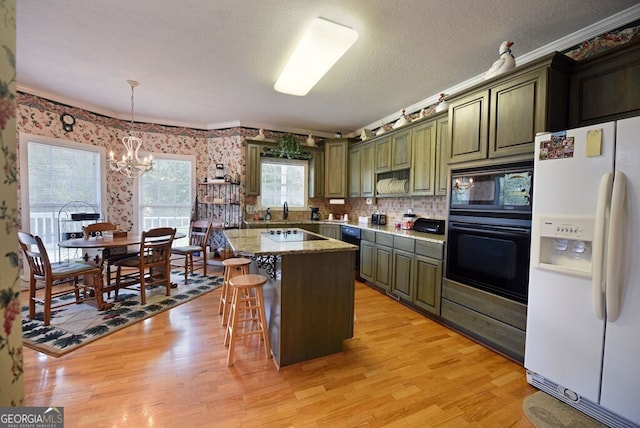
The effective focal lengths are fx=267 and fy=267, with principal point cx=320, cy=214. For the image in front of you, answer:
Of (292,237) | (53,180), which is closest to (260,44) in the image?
(292,237)

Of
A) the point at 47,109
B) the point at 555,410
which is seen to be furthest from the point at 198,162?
the point at 555,410

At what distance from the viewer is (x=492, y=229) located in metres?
2.22

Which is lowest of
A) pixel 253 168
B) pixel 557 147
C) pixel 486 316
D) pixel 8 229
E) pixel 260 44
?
pixel 486 316

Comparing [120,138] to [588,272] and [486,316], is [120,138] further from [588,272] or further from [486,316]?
[588,272]

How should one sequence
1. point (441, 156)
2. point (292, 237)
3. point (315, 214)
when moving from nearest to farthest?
point (292, 237)
point (441, 156)
point (315, 214)

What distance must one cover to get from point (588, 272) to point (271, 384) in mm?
2089

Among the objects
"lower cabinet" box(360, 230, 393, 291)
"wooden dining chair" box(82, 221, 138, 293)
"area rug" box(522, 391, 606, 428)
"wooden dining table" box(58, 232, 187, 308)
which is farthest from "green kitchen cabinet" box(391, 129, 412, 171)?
"wooden dining chair" box(82, 221, 138, 293)

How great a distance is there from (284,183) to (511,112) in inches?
153

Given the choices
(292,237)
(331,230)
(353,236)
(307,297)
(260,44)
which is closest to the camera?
(307,297)

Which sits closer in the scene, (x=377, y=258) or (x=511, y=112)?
(x=511, y=112)

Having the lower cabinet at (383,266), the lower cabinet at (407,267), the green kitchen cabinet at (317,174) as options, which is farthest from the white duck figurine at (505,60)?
the green kitchen cabinet at (317,174)

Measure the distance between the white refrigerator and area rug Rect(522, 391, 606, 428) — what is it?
0.14 ft

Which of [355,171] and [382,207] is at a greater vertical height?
[355,171]

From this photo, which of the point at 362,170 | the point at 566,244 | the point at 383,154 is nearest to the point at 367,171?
the point at 362,170
